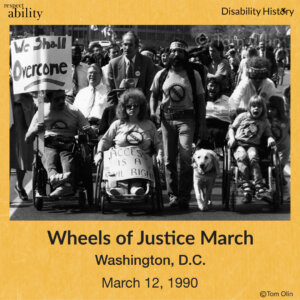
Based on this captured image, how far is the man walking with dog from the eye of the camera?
35.5 feet

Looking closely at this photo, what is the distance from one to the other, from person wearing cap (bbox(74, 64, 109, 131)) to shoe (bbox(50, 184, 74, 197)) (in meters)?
2.30

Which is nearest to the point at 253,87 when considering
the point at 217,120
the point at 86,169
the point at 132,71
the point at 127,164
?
the point at 217,120

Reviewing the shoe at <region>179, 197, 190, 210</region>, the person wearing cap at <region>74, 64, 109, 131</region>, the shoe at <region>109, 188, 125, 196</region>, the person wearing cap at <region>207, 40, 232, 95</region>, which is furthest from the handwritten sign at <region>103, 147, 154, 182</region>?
the person wearing cap at <region>207, 40, 232, 95</region>

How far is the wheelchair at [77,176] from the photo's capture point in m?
10.8

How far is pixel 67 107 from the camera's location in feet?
36.0

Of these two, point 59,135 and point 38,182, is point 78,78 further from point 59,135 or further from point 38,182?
point 38,182

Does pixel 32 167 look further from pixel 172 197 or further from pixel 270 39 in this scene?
pixel 270 39

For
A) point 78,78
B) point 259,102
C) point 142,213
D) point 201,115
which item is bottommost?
point 142,213

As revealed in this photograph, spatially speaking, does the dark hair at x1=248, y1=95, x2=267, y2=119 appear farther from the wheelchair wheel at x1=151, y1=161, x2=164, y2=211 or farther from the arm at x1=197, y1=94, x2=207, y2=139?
the wheelchair wheel at x1=151, y1=161, x2=164, y2=211

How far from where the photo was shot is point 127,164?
1044cm

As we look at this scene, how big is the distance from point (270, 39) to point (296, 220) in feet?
30.1

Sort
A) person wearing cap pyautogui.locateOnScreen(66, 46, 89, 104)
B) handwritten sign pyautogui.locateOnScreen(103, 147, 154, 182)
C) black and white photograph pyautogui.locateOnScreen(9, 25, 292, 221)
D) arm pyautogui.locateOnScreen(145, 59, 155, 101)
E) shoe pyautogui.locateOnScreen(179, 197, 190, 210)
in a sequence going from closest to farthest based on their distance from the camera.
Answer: black and white photograph pyautogui.locateOnScreen(9, 25, 292, 221) → handwritten sign pyautogui.locateOnScreen(103, 147, 154, 182) → shoe pyautogui.locateOnScreen(179, 197, 190, 210) → arm pyautogui.locateOnScreen(145, 59, 155, 101) → person wearing cap pyautogui.locateOnScreen(66, 46, 89, 104)

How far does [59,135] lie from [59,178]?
0.54 m

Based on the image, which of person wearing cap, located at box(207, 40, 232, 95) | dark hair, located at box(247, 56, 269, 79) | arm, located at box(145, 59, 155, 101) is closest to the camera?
dark hair, located at box(247, 56, 269, 79)
